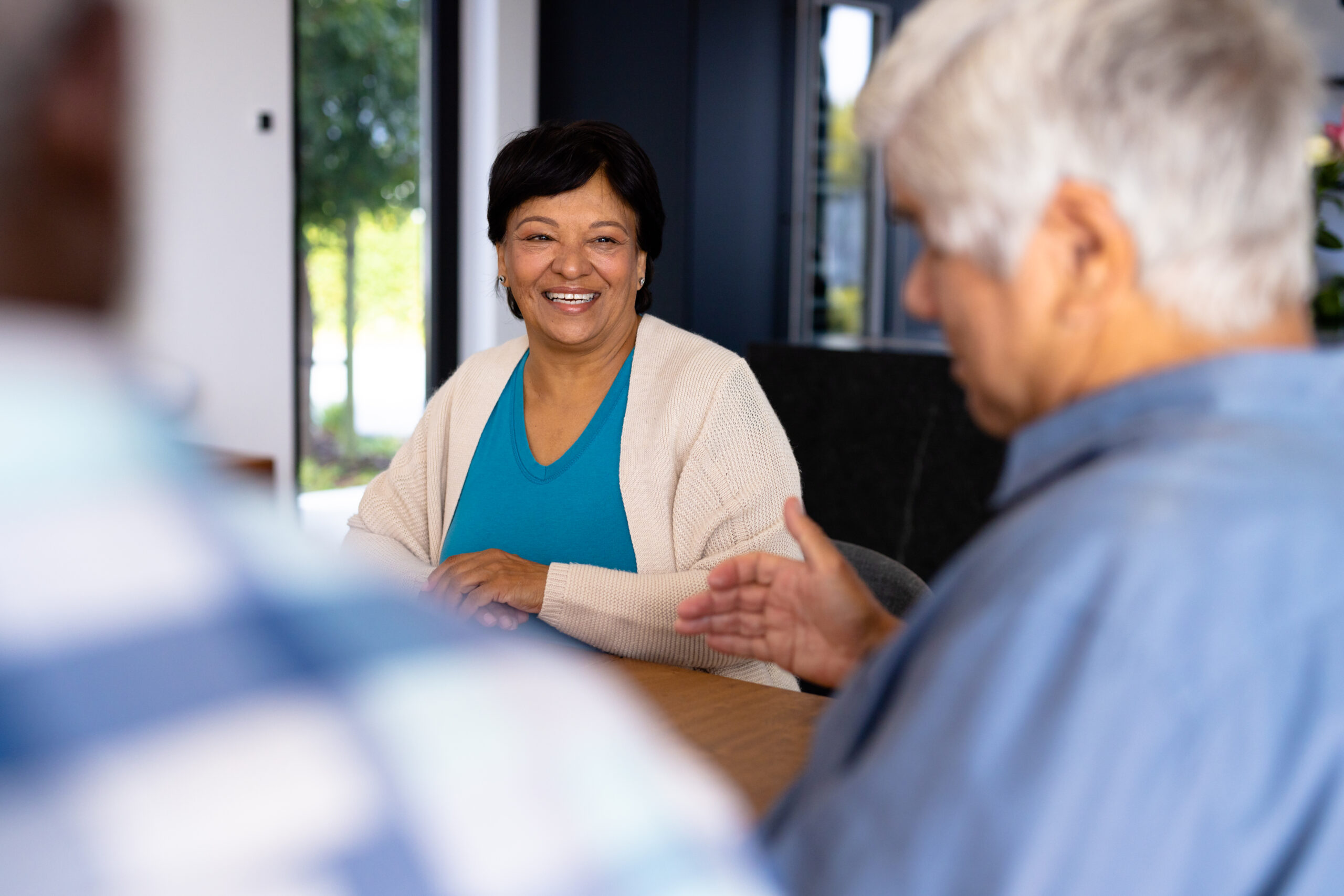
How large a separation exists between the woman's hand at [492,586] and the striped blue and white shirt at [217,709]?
1.23 m

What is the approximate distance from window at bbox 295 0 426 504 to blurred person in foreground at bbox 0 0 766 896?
471cm

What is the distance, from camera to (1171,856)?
0.54 m

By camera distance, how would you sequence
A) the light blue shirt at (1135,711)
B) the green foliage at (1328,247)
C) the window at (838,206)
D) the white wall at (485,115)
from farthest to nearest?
the window at (838,206) < the white wall at (485,115) < the green foliage at (1328,247) < the light blue shirt at (1135,711)

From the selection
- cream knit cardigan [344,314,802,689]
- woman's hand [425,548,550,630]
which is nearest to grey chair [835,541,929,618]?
cream knit cardigan [344,314,802,689]

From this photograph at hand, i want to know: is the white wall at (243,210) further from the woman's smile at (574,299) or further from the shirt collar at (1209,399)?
the shirt collar at (1209,399)

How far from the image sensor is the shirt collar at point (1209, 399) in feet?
2.09

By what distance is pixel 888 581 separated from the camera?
63.8 inches

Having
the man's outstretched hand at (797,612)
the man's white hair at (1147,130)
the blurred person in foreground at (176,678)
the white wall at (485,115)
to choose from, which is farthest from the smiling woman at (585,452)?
the white wall at (485,115)

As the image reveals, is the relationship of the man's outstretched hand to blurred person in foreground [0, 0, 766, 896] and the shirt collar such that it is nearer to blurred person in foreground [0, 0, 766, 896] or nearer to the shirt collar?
the shirt collar

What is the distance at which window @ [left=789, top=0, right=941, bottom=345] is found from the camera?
543 centimetres

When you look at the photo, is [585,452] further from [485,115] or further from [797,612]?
[485,115]

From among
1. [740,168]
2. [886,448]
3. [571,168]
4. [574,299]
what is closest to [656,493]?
[574,299]

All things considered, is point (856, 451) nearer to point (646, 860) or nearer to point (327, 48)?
point (327, 48)

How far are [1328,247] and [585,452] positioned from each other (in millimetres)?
1619
